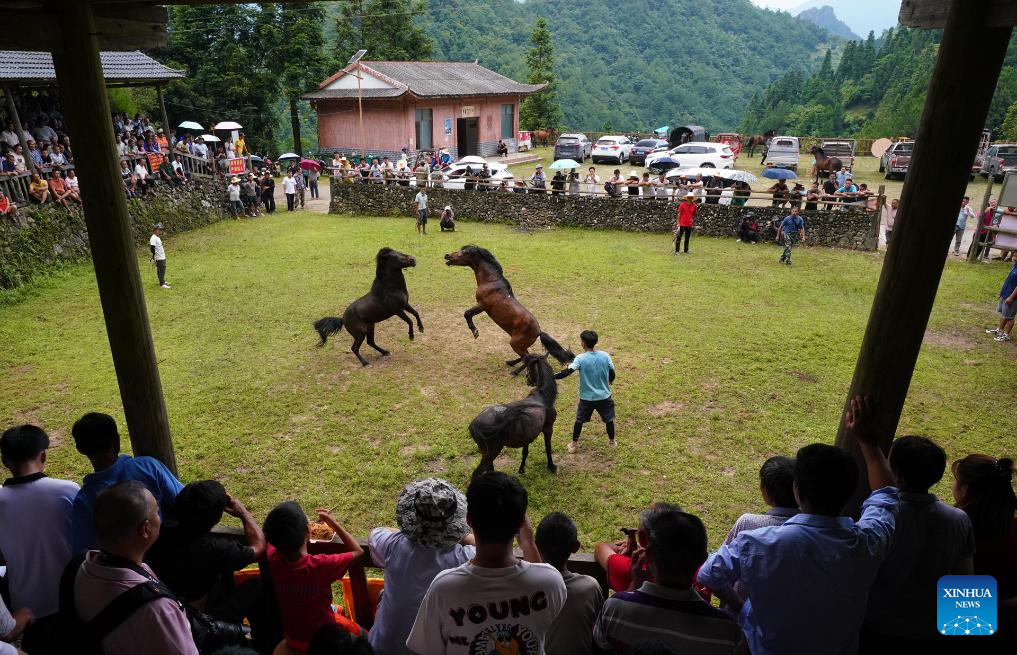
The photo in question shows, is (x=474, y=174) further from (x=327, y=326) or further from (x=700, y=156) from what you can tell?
(x=327, y=326)

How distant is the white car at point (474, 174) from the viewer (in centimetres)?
1880

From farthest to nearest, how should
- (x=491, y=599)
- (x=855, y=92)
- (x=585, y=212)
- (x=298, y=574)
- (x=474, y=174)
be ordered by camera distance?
(x=855, y=92) < (x=474, y=174) < (x=585, y=212) < (x=298, y=574) < (x=491, y=599)

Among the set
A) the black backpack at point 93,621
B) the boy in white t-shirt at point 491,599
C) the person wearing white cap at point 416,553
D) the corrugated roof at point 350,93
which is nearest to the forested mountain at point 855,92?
the corrugated roof at point 350,93

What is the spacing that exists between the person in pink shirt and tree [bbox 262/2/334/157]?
1170 inches

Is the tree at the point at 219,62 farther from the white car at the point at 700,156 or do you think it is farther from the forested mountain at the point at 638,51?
the forested mountain at the point at 638,51

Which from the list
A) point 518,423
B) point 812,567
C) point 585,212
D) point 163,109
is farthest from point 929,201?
point 163,109

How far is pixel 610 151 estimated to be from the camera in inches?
1162

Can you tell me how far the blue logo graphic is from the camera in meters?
Answer: 2.70

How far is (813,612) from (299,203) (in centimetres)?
2046

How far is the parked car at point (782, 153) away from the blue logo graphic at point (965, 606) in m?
27.0

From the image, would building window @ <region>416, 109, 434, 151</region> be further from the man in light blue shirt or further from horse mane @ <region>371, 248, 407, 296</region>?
the man in light blue shirt

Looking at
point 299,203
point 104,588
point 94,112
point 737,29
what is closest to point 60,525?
point 104,588

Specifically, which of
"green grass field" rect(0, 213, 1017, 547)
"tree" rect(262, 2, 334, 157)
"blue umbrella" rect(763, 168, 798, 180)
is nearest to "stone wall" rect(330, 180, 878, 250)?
"green grass field" rect(0, 213, 1017, 547)

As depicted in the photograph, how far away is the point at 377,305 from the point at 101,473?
5.52 m
